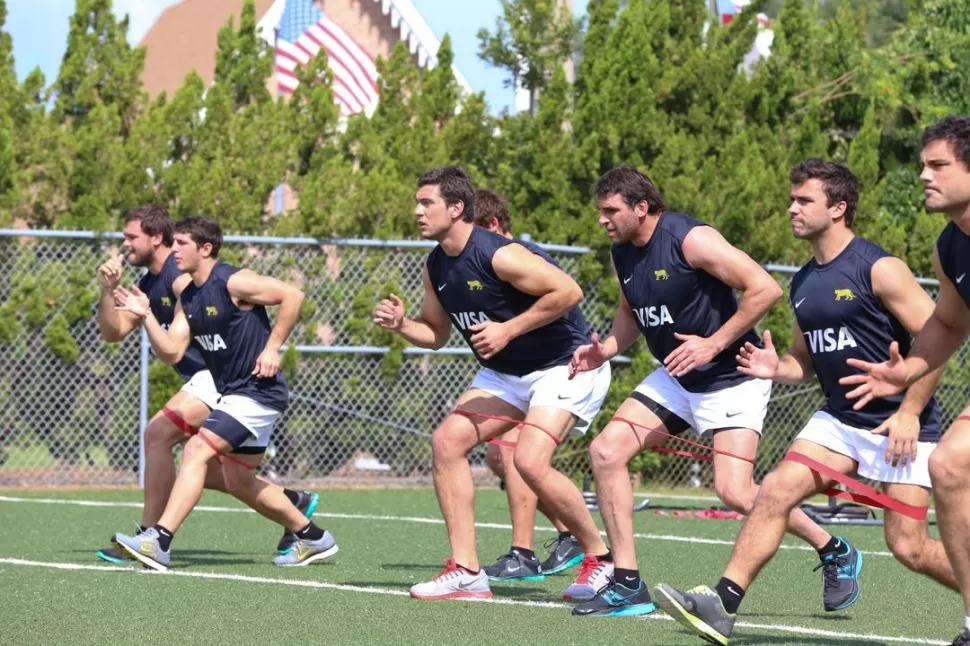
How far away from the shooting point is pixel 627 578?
747 centimetres

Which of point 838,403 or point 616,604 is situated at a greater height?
point 838,403

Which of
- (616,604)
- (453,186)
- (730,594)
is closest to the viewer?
(730,594)

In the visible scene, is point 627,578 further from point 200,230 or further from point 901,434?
point 200,230

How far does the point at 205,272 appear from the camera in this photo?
9.88 metres

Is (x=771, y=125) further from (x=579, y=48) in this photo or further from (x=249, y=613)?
(x=249, y=613)

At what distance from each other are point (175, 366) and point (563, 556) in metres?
2.81

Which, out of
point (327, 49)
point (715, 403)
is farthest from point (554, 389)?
point (327, 49)

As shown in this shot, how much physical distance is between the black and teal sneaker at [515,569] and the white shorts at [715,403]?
1.63m

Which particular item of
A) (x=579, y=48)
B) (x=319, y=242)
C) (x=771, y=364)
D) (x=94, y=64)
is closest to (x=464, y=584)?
(x=771, y=364)

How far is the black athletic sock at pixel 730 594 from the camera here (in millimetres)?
6340

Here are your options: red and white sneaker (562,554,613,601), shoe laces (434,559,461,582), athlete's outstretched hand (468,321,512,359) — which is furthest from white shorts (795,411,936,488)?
shoe laces (434,559,461,582)

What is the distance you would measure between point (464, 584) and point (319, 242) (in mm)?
8216

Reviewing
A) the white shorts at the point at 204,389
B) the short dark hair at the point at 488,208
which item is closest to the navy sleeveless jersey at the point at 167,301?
the white shorts at the point at 204,389

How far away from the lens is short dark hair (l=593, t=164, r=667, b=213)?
7641 millimetres
